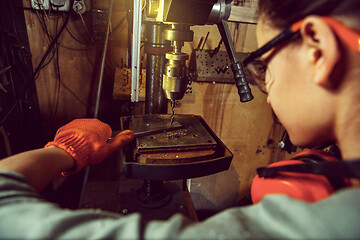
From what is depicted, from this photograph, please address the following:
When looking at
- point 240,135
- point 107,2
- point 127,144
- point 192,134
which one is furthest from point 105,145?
point 240,135

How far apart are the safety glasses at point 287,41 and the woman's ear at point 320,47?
0.01 m

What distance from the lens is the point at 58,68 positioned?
4.49 feet

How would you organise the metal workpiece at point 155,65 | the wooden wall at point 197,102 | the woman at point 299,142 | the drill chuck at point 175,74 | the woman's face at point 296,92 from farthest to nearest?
the wooden wall at point 197,102 → the metal workpiece at point 155,65 → the drill chuck at point 175,74 → the woman's face at point 296,92 → the woman at point 299,142

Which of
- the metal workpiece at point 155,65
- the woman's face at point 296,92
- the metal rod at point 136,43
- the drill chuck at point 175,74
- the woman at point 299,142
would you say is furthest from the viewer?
the metal workpiece at point 155,65

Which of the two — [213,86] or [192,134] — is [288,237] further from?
[213,86]

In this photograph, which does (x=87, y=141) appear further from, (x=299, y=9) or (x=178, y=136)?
(x=299, y=9)

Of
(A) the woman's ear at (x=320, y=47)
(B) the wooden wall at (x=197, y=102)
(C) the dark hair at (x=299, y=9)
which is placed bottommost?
(B) the wooden wall at (x=197, y=102)

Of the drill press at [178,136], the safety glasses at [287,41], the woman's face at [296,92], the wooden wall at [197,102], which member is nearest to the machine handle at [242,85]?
the drill press at [178,136]

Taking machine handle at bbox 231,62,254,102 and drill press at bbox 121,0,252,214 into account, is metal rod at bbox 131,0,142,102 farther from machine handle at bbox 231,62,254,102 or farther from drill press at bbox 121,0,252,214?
machine handle at bbox 231,62,254,102

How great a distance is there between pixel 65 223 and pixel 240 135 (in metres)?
1.45

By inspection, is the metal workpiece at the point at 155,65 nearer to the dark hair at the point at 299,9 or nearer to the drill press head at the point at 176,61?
the drill press head at the point at 176,61

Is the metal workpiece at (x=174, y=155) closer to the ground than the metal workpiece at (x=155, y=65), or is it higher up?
closer to the ground

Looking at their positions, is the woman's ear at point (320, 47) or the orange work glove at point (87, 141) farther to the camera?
the orange work glove at point (87, 141)

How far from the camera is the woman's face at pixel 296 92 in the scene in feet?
1.53
